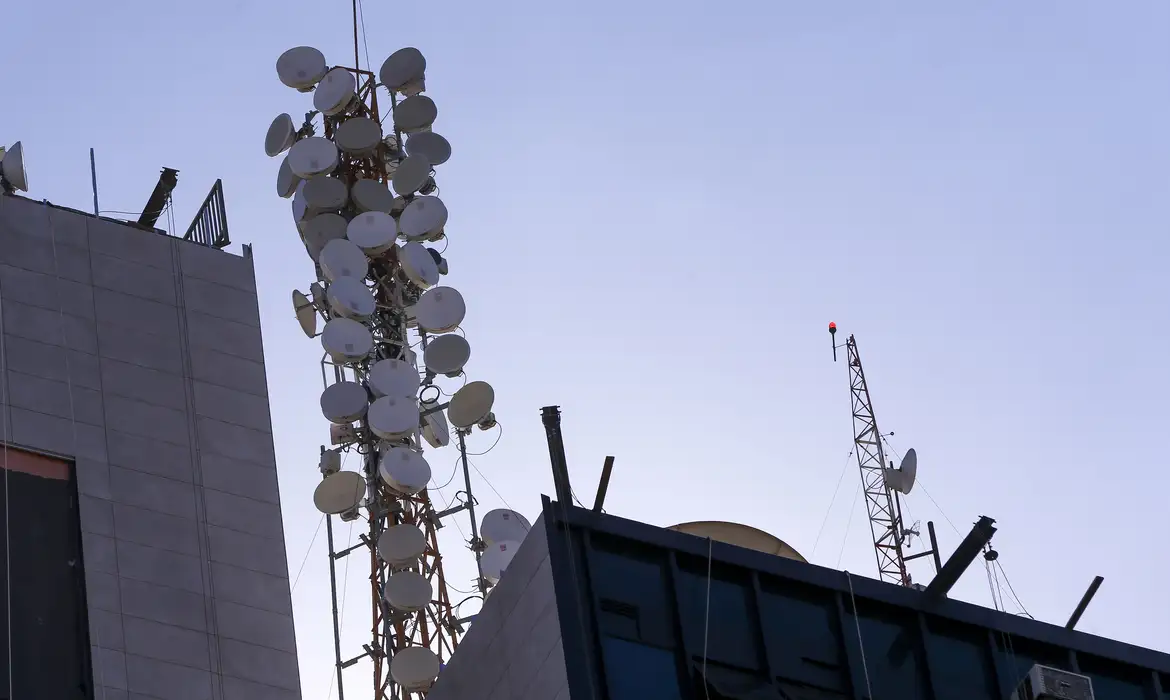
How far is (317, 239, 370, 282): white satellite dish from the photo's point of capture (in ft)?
123

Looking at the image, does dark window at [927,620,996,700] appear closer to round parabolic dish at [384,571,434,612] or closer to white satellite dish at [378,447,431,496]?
round parabolic dish at [384,571,434,612]

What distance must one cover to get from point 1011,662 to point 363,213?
21135 mm

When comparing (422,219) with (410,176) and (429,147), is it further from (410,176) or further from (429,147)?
(429,147)

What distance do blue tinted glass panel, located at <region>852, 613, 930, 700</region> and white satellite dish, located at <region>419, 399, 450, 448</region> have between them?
54.8 feet

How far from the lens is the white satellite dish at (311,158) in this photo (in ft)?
128

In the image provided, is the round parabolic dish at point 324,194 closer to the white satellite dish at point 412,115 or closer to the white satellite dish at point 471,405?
the white satellite dish at point 412,115

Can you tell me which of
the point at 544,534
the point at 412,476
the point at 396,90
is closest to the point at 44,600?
the point at 544,534

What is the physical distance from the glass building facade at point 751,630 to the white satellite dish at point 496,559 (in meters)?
12.4

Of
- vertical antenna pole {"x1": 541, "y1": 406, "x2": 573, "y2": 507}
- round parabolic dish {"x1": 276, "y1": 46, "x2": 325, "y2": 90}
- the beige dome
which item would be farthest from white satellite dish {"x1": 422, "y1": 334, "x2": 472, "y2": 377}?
vertical antenna pole {"x1": 541, "y1": 406, "x2": 573, "y2": 507}

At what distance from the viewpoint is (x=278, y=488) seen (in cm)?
2850

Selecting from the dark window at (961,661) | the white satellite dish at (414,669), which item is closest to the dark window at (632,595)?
the dark window at (961,661)

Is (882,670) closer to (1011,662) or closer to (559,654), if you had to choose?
(1011,662)

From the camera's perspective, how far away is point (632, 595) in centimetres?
2102

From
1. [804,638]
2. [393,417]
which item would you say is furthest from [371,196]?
[804,638]
